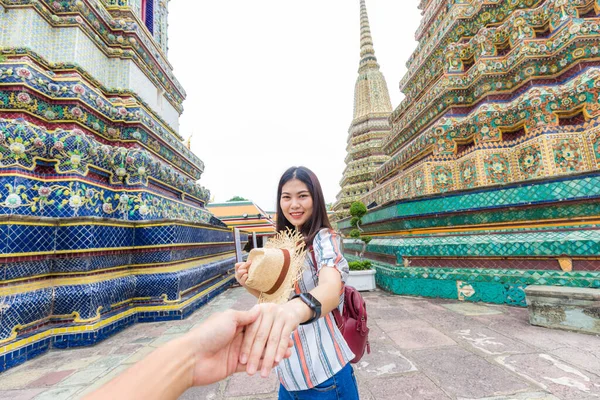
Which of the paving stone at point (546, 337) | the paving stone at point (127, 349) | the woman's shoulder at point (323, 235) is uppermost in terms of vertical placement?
the woman's shoulder at point (323, 235)

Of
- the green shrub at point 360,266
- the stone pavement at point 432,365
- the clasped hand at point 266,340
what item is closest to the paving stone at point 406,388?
the stone pavement at point 432,365

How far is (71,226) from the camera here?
351 cm

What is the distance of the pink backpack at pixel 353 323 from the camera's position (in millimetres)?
1308

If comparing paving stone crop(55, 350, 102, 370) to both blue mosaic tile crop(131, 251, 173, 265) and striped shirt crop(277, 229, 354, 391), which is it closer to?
blue mosaic tile crop(131, 251, 173, 265)

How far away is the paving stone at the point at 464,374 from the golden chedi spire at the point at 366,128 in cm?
1008

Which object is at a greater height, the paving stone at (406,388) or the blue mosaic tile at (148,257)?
the blue mosaic tile at (148,257)

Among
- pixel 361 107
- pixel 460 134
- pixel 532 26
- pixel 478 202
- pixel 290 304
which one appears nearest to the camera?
pixel 290 304

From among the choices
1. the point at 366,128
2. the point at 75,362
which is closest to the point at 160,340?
the point at 75,362

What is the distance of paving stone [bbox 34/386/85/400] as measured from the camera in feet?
6.99

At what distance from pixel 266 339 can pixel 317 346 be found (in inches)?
22.2

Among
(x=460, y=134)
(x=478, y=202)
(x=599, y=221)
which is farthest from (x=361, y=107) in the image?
(x=599, y=221)

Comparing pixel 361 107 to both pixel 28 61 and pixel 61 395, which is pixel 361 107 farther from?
pixel 61 395

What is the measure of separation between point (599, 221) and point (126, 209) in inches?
275

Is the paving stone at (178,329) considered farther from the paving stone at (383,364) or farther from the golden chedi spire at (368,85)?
the golden chedi spire at (368,85)
